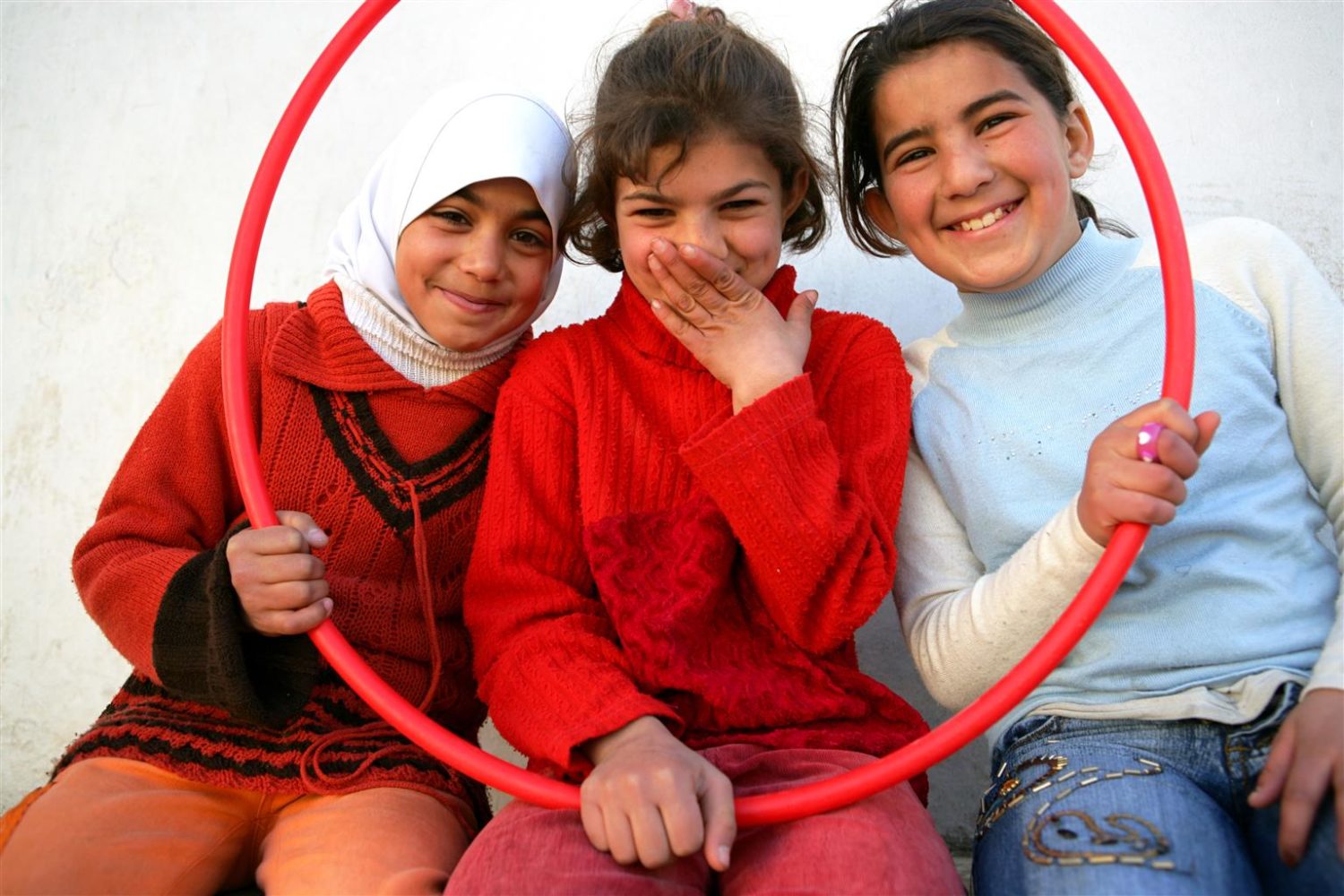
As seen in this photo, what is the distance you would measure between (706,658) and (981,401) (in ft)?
2.05

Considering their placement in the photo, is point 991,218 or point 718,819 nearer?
point 718,819

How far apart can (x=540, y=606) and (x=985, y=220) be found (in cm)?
91

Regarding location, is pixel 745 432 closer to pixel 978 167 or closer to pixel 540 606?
pixel 540 606

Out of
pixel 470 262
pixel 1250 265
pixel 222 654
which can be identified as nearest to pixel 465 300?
pixel 470 262

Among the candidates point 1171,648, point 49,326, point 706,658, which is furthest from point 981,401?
point 49,326

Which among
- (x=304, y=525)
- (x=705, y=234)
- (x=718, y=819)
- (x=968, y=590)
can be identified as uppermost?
(x=705, y=234)

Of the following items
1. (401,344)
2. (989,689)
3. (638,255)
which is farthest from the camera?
(401,344)

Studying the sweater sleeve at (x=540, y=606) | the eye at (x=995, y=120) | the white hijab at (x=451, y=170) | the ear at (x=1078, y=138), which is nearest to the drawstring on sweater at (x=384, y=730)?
the sweater sleeve at (x=540, y=606)

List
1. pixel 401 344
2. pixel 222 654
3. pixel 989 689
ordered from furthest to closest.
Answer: pixel 401 344
pixel 222 654
pixel 989 689

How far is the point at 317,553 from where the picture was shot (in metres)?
1.90

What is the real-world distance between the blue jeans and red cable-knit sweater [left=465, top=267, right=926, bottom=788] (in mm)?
206

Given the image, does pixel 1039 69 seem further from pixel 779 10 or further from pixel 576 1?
pixel 576 1

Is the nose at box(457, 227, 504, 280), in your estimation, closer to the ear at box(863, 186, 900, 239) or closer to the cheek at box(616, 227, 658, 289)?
the cheek at box(616, 227, 658, 289)

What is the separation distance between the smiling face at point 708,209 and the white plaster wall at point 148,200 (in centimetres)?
87
